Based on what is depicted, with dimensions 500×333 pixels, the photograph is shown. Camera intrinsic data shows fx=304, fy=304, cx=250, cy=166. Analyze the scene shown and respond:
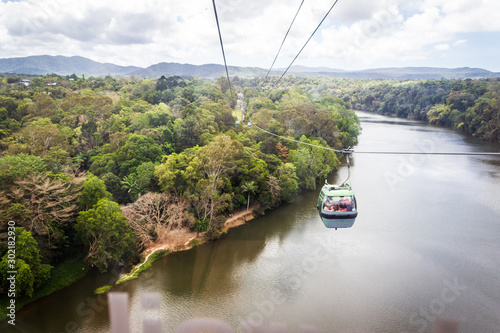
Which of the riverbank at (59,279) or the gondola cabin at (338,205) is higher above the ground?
the gondola cabin at (338,205)

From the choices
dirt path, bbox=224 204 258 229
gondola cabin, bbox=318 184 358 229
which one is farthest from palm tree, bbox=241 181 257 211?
gondola cabin, bbox=318 184 358 229

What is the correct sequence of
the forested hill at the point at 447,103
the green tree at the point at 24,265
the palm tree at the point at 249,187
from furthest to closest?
the forested hill at the point at 447,103
the palm tree at the point at 249,187
the green tree at the point at 24,265

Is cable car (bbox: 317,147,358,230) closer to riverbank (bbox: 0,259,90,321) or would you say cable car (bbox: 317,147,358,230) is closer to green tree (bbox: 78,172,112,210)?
green tree (bbox: 78,172,112,210)

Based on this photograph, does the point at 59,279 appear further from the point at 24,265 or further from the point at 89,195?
the point at 89,195

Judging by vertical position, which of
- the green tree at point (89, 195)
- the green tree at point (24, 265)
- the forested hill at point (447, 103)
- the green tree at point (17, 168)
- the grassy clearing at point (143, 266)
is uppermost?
the forested hill at point (447, 103)

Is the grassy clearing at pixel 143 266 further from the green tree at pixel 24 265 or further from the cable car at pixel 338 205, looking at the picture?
the cable car at pixel 338 205

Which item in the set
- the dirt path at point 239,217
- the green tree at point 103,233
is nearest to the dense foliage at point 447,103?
the dirt path at point 239,217

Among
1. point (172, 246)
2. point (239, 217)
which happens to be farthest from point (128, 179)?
point (239, 217)

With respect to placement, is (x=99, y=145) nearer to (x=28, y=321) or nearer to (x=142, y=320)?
(x=28, y=321)
